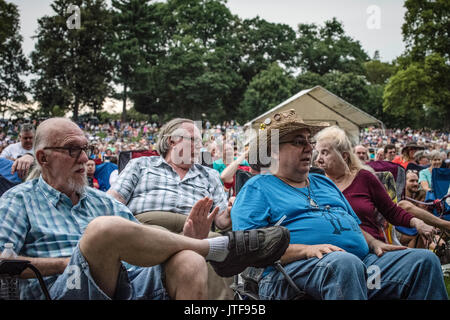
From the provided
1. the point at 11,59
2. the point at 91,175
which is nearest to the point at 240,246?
the point at 91,175

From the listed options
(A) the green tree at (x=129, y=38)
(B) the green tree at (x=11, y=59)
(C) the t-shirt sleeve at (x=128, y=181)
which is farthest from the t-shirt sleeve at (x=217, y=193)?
(A) the green tree at (x=129, y=38)

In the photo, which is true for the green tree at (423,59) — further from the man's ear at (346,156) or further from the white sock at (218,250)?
the white sock at (218,250)

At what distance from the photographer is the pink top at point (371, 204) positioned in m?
2.77

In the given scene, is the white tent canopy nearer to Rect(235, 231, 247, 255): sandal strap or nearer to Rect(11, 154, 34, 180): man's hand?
Rect(11, 154, 34, 180): man's hand

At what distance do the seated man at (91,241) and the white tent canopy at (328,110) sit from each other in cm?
1604

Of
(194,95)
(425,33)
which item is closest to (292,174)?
(425,33)

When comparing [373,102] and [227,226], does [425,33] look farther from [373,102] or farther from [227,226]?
[227,226]

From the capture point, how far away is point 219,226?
2926 mm

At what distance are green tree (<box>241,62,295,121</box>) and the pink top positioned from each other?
131 feet

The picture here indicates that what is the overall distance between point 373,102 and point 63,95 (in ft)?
110

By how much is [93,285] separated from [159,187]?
5.54ft

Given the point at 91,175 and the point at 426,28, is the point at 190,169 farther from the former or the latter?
the point at 426,28

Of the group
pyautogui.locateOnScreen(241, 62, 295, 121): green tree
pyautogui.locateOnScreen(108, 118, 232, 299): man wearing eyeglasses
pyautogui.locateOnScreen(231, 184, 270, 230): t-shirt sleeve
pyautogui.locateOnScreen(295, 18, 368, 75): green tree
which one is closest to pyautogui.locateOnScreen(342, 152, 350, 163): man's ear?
pyautogui.locateOnScreen(108, 118, 232, 299): man wearing eyeglasses

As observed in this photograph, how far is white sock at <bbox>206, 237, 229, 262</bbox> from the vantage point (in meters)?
1.73
